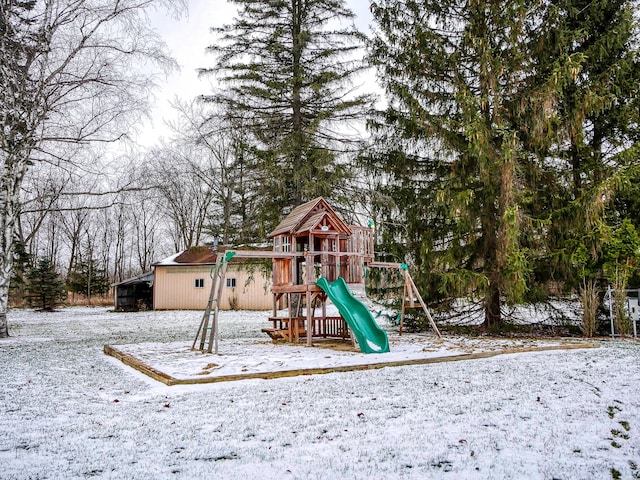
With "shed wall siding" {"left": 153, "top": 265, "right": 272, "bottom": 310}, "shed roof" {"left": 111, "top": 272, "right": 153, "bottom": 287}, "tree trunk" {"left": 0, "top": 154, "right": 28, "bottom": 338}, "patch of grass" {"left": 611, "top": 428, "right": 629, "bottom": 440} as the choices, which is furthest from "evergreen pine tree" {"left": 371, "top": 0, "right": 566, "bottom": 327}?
"shed roof" {"left": 111, "top": 272, "right": 153, "bottom": 287}

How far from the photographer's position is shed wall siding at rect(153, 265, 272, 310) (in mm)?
25547

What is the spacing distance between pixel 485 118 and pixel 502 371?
6904 mm

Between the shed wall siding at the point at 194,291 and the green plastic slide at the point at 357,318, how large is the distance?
16.0 metres

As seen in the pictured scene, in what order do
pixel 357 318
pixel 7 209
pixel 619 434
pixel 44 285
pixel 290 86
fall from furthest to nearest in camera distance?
pixel 44 285
pixel 290 86
pixel 7 209
pixel 357 318
pixel 619 434

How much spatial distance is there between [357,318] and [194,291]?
18174 millimetres

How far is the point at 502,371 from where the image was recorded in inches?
260

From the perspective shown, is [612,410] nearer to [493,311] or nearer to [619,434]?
[619,434]

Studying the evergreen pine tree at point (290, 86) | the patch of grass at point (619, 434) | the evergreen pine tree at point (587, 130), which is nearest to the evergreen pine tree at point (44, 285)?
the evergreen pine tree at point (290, 86)

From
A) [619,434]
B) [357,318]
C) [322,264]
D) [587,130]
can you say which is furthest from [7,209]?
[587,130]

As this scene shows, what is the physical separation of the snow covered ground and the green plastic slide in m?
1.60

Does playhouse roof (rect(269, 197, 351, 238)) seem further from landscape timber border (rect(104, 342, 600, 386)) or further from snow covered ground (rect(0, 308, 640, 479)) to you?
snow covered ground (rect(0, 308, 640, 479))

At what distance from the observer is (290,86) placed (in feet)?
43.5

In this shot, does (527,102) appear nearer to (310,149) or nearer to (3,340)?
(310,149)

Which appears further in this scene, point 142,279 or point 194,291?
point 142,279
